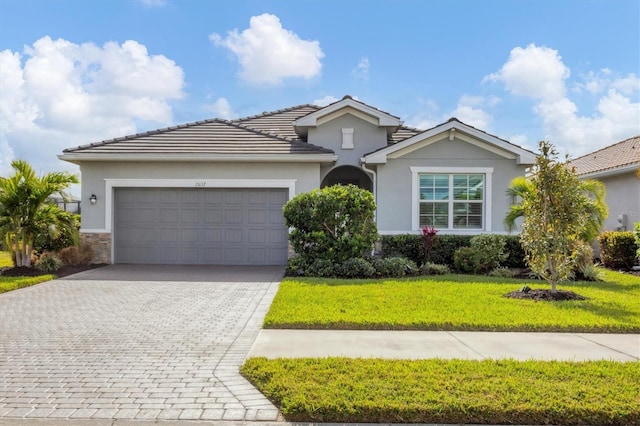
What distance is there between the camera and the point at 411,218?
14.1 metres

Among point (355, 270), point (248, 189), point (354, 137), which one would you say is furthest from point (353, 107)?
point (355, 270)

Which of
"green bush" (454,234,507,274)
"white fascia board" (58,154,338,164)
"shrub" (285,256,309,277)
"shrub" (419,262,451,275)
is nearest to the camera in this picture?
"shrub" (285,256,309,277)

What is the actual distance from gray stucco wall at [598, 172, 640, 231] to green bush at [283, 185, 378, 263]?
10531mm

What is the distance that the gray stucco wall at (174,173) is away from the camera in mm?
13750

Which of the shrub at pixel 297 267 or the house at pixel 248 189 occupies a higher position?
the house at pixel 248 189

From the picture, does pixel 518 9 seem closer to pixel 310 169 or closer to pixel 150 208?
pixel 310 169

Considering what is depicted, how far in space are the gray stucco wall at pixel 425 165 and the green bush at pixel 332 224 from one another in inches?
86.4

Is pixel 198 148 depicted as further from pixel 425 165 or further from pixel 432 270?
pixel 432 270

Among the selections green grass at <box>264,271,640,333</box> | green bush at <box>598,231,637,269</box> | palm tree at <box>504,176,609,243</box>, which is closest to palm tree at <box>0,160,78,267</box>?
green grass at <box>264,271,640,333</box>

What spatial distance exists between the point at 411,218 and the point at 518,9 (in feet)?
23.0

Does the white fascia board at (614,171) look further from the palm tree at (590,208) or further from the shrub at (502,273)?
the shrub at (502,273)

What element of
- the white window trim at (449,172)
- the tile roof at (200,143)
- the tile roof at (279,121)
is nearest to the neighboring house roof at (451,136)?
the white window trim at (449,172)

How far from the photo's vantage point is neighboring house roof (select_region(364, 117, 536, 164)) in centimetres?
1381

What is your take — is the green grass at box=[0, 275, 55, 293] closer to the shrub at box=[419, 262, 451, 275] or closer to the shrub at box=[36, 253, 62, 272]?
the shrub at box=[36, 253, 62, 272]
